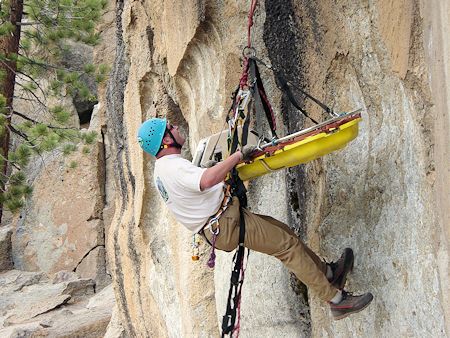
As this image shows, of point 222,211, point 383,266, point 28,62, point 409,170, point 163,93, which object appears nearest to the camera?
point 409,170

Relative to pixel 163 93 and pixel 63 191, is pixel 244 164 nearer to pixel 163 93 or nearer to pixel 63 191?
pixel 163 93

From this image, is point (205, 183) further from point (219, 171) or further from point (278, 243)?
point (278, 243)

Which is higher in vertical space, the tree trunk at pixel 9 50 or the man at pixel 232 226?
the tree trunk at pixel 9 50

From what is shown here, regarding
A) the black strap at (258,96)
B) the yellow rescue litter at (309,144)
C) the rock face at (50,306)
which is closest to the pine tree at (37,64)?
the rock face at (50,306)

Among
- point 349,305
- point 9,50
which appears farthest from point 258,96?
point 9,50

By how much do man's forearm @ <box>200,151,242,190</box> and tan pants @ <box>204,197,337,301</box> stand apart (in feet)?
1.22

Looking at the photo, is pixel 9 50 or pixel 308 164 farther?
pixel 9 50

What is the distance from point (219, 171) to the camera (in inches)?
153

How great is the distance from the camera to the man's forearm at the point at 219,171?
3867 mm

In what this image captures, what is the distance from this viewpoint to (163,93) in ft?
23.7

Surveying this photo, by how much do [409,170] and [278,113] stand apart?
168 centimetres

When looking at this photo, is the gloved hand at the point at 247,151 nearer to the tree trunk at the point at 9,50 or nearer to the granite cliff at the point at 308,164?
the granite cliff at the point at 308,164

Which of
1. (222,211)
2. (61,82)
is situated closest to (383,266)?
(222,211)

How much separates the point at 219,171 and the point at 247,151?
220 mm
